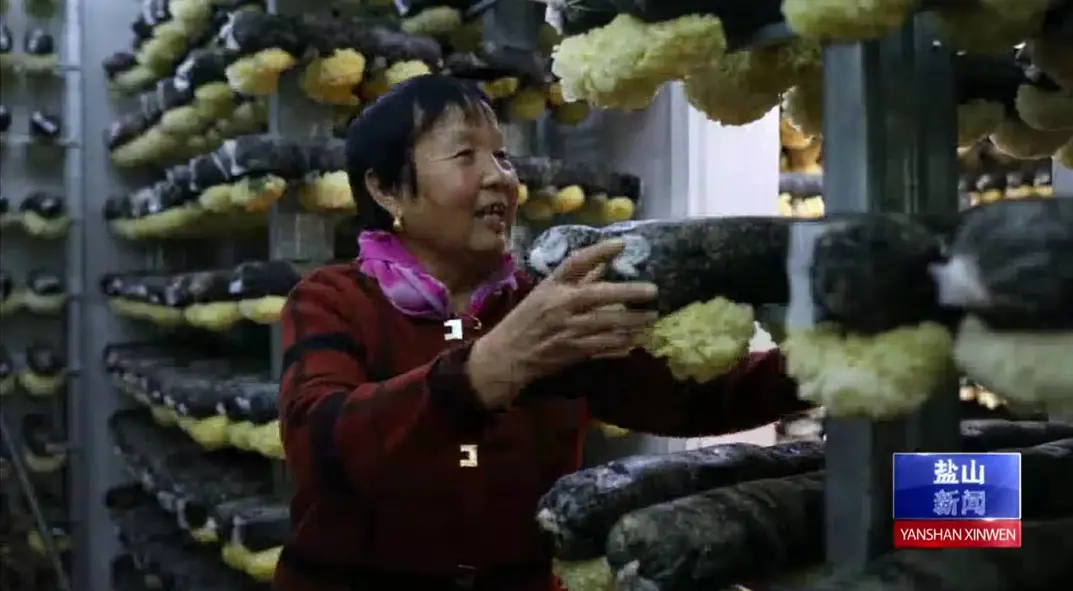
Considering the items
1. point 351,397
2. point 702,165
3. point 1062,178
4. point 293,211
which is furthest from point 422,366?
point 702,165

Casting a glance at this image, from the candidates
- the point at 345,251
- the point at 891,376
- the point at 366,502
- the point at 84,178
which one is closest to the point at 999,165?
the point at 345,251

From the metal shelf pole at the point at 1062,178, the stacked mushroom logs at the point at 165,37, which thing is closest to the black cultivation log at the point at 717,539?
the metal shelf pole at the point at 1062,178

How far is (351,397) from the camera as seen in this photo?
966 millimetres

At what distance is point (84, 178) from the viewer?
3734 mm

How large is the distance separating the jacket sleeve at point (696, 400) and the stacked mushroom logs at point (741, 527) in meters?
0.08

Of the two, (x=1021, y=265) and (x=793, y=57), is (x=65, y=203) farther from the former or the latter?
(x=1021, y=265)

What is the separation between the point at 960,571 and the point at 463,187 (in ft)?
1.94

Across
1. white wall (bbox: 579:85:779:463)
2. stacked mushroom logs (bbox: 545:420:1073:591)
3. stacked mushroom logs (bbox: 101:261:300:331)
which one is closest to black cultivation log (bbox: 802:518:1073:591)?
stacked mushroom logs (bbox: 545:420:1073:591)

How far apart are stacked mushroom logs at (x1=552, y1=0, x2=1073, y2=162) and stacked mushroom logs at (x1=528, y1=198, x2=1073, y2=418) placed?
0.11 m

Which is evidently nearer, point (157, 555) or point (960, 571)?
point (960, 571)

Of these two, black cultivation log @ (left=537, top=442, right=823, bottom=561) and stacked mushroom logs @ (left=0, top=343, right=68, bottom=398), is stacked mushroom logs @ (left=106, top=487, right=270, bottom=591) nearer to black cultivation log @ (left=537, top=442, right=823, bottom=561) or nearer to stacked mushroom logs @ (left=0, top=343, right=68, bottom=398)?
stacked mushroom logs @ (left=0, top=343, right=68, bottom=398)

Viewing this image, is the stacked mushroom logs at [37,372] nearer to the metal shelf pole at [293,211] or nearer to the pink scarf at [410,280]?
the metal shelf pole at [293,211]

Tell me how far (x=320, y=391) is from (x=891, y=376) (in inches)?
21.1

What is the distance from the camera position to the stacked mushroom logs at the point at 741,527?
73 centimetres
